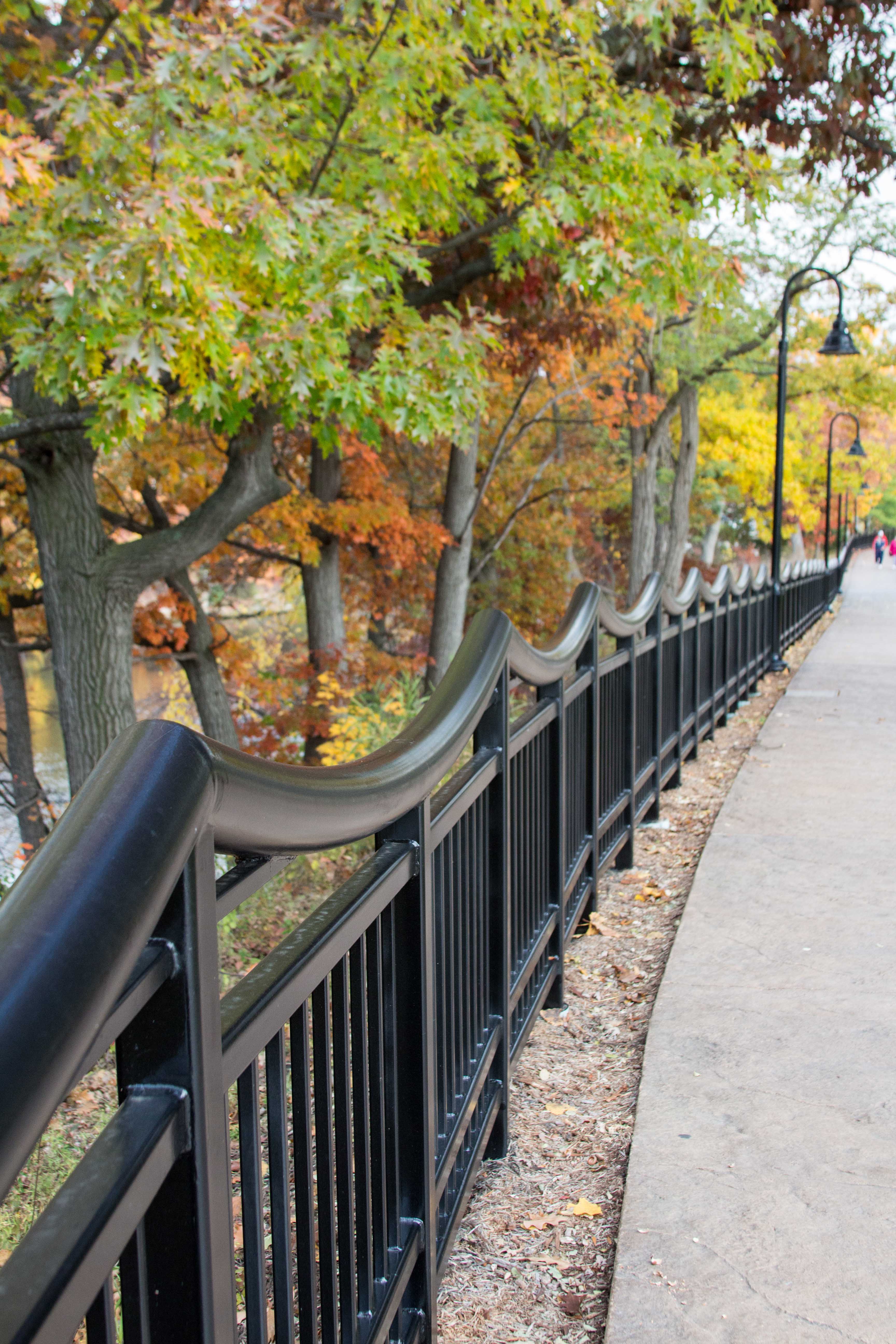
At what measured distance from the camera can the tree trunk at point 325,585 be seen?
651 inches

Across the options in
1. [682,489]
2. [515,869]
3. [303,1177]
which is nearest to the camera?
[303,1177]

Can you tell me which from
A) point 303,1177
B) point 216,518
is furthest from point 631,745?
point 216,518

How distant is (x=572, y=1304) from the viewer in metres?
2.50

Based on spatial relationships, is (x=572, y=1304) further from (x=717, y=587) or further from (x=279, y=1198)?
(x=717, y=587)

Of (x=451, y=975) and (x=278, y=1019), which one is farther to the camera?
(x=451, y=975)

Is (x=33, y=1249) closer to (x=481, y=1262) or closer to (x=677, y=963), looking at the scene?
(x=481, y=1262)

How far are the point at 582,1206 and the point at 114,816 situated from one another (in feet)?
7.76

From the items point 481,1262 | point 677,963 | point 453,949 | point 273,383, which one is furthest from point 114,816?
point 273,383

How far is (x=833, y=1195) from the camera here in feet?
9.16

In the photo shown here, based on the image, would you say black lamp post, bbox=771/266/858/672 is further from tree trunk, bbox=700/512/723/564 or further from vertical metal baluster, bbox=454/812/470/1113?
tree trunk, bbox=700/512/723/564

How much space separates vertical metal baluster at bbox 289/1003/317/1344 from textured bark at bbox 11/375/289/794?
29.8ft

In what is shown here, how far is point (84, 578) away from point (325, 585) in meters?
6.84

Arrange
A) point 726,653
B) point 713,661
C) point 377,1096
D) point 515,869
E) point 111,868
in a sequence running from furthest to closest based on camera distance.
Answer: point 726,653, point 713,661, point 515,869, point 377,1096, point 111,868

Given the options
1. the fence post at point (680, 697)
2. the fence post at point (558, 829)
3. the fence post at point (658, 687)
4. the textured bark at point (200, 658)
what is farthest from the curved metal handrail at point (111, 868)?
the textured bark at point (200, 658)
